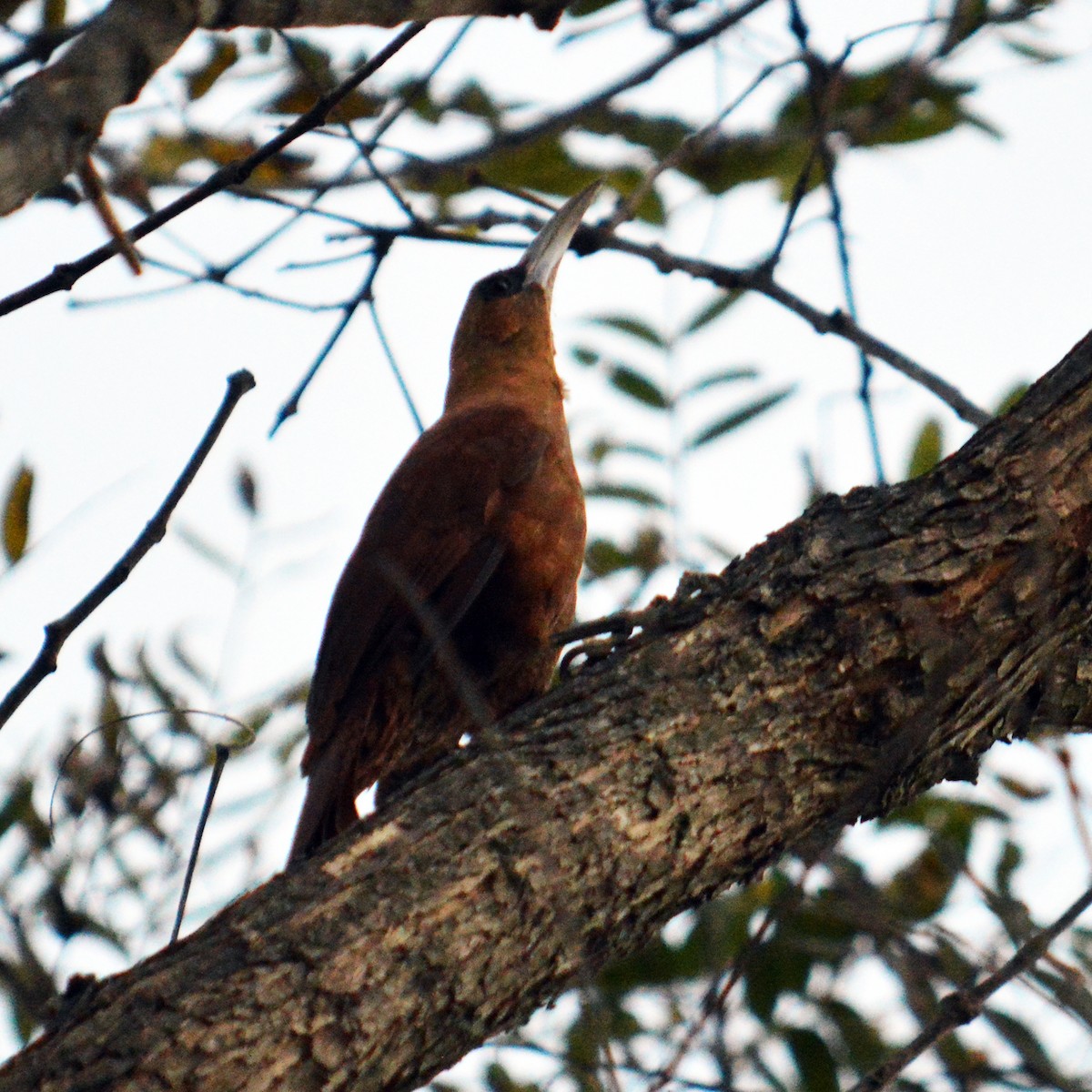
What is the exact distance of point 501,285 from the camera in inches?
181

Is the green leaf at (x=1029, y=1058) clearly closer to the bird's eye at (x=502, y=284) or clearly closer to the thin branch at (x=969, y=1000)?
the thin branch at (x=969, y=1000)

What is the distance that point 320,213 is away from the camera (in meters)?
2.92

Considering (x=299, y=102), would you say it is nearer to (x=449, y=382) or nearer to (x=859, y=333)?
(x=449, y=382)

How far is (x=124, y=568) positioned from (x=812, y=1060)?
2.07m

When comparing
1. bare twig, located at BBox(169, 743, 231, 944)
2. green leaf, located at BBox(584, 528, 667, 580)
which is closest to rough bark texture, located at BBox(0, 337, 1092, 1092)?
bare twig, located at BBox(169, 743, 231, 944)

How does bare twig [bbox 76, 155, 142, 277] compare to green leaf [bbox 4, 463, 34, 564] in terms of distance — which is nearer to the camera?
bare twig [bbox 76, 155, 142, 277]

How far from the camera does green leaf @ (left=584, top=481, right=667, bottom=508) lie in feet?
14.3

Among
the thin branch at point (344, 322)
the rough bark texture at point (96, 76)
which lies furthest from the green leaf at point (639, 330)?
the rough bark texture at point (96, 76)

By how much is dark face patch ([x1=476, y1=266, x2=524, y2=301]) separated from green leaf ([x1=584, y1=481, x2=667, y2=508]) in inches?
25.2

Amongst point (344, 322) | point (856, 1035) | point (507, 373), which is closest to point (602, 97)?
point (344, 322)

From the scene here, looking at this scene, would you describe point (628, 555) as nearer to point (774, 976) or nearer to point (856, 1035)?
point (774, 976)

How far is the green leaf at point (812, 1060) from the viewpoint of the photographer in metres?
3.29

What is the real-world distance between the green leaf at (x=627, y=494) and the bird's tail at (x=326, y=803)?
4.71 ft

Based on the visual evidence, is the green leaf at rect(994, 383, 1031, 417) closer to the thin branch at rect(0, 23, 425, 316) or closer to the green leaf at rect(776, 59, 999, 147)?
the green leaf at rect(776, 59, 999, 147)
